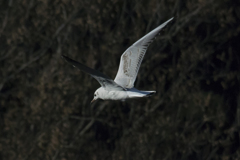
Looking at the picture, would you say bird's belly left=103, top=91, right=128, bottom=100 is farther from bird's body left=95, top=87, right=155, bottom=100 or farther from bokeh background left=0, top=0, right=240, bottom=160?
bokeh background left=0, top=0, right=240, bottom=160

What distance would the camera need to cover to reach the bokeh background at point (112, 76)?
1045 cm

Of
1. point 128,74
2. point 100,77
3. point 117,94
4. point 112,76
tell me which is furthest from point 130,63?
point 112,76

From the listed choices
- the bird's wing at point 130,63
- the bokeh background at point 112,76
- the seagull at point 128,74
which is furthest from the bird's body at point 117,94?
the bokeh background at point 112,76

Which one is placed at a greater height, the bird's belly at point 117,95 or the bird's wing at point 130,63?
the bird's wing at point 130,63

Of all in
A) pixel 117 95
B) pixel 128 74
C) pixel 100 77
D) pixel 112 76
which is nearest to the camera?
pixel 100 77

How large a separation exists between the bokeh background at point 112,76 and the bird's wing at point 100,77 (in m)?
4.78

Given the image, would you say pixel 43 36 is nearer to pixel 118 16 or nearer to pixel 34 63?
pixel 34 63

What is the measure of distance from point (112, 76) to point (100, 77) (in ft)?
17.1

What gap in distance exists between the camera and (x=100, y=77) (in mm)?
4996

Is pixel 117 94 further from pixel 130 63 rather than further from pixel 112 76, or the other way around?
pixel 112 76

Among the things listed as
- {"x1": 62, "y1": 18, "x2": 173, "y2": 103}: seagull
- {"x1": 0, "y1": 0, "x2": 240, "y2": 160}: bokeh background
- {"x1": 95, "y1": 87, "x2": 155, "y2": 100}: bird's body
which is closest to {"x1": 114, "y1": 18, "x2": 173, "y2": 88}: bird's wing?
{"x1": 62, "y1": 18, "x2": 173, "y2": 103}: seagull

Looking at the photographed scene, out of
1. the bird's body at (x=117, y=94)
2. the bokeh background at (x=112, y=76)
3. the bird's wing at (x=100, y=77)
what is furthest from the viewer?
the bokeh background at (x=112, y=76)

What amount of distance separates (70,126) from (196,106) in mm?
2865

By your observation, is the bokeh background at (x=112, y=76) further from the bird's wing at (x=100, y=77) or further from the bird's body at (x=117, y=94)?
the bird's wing at (x=100, y=77)
